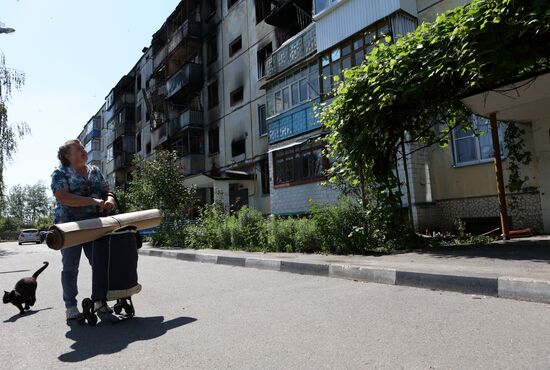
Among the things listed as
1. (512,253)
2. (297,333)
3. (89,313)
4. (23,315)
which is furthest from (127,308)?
(512,253)

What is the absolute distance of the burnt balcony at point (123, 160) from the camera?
130 feet

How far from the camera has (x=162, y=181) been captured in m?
16.7

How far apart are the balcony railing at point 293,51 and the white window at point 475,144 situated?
21.5 ft

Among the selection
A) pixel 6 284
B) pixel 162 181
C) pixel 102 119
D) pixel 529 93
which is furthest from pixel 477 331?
pixel 102 119

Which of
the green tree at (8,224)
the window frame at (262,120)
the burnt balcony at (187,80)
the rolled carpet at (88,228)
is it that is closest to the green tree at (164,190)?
the window frame at (262,120)

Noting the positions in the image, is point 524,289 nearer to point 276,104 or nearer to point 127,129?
point 276,104

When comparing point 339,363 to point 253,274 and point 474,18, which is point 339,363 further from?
point 474,18

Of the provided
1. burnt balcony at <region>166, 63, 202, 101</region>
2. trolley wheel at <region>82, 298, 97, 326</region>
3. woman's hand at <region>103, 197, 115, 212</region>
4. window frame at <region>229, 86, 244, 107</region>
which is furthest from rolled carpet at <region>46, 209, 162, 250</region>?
burnt balcony at <region>166, 63, 202, 101</region>

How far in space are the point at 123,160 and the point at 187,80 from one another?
1797 centimetres

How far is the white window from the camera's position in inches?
460

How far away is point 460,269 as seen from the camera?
5.33m

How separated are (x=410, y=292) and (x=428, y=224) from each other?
26.8 feet

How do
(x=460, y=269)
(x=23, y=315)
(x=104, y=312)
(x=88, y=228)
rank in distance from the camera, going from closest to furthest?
(x=88, y=228), (x=104, y=312), (x=23, y=315), (x=460, y=269)

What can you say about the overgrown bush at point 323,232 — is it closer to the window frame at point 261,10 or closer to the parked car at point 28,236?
the window frame at point 261,10
